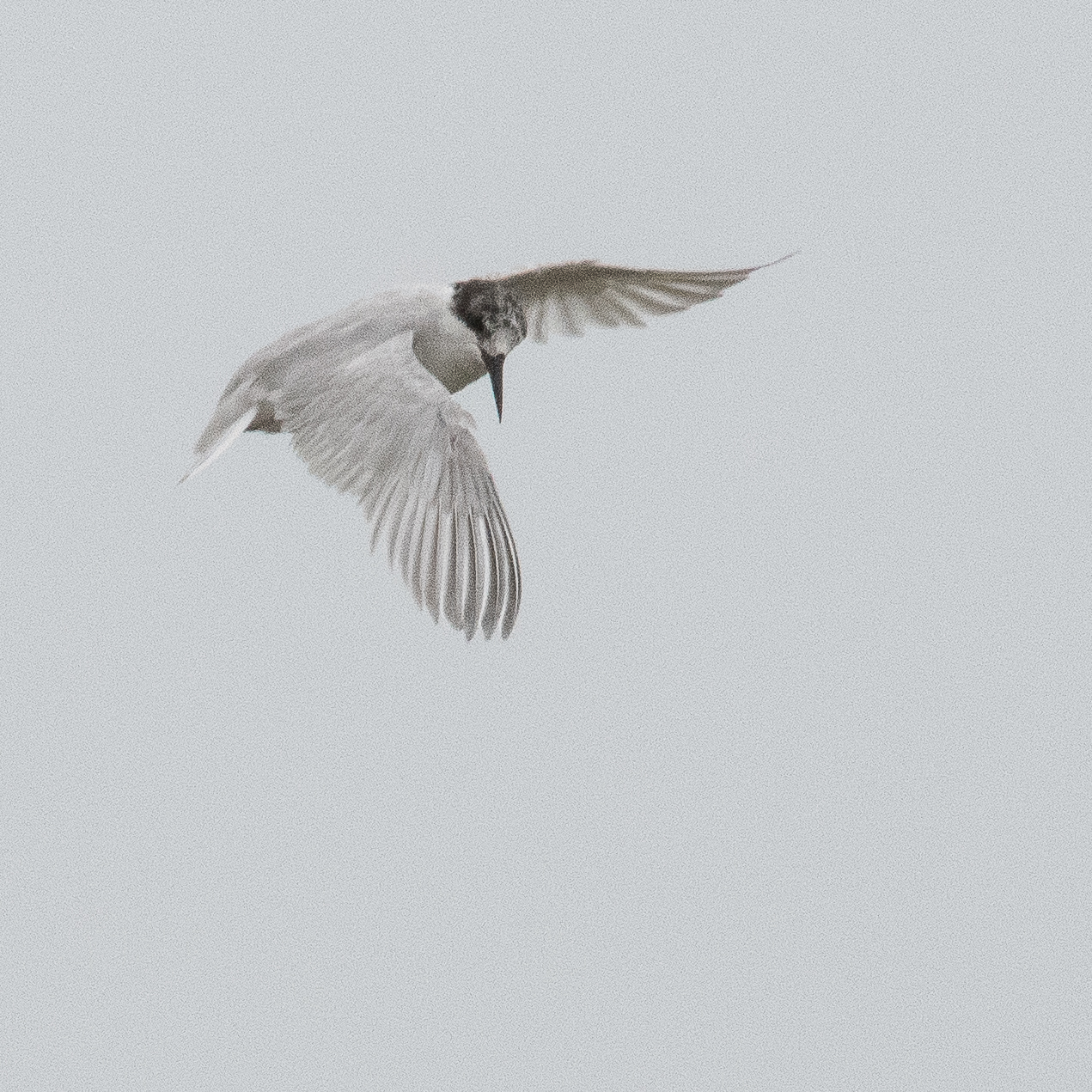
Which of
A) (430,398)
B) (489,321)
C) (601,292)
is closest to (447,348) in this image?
(489,321)

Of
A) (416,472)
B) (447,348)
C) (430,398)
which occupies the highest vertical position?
(447,348)

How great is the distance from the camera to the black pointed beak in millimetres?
7707

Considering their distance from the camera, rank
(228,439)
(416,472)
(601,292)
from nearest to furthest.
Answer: (416,472), (228,439), (601,292)

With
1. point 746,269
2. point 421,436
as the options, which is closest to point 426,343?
point 421,436

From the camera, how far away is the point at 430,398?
22.6 ft

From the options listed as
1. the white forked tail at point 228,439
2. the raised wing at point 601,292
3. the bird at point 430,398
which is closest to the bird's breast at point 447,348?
the bird at point 430,398

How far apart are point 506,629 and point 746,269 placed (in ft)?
8.95

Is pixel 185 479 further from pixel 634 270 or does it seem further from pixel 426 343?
pixel 634 270

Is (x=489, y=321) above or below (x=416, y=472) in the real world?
above

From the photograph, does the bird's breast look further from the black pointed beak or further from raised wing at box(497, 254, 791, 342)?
raised wing at box(497, 254, 791, 342)

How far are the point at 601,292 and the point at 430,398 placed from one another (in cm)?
192

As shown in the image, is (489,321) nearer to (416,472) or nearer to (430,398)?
(430,398)

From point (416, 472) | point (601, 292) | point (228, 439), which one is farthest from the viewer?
point (601, 292)

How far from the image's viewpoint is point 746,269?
826cm
